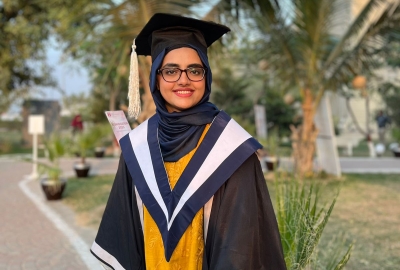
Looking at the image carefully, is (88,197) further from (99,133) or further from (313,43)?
(313,43)

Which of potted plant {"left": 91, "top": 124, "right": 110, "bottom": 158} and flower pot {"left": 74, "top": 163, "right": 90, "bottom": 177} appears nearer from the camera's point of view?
potted plant {"left": 91, "top": 124, "right": 110, "bottom": 158}

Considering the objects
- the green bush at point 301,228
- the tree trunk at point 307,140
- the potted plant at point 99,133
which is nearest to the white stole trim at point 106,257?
the green bush at point 301,228

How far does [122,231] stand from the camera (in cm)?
188

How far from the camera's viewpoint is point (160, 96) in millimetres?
1812

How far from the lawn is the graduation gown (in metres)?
1.30

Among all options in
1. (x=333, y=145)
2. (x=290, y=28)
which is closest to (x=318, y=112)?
(x=333, y=145)

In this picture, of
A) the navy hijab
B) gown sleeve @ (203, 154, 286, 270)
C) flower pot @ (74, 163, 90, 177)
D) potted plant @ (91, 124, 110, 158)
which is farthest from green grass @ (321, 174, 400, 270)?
flower pot @ (74, 163, 90, 177)

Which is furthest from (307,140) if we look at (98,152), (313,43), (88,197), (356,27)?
(98,152)

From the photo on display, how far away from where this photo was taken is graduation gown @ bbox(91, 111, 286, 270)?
60.7 inches

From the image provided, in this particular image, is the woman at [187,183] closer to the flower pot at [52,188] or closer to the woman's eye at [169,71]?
the woman's eye at [169,71]

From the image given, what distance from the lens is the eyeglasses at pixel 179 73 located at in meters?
1.74

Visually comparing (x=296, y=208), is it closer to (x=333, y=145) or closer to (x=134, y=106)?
(x=134, y=106)

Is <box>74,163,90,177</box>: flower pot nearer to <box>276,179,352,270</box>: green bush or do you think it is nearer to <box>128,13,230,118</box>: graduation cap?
<box>276,179,352,270</box>: green bush

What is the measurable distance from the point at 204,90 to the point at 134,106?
0.50 m
